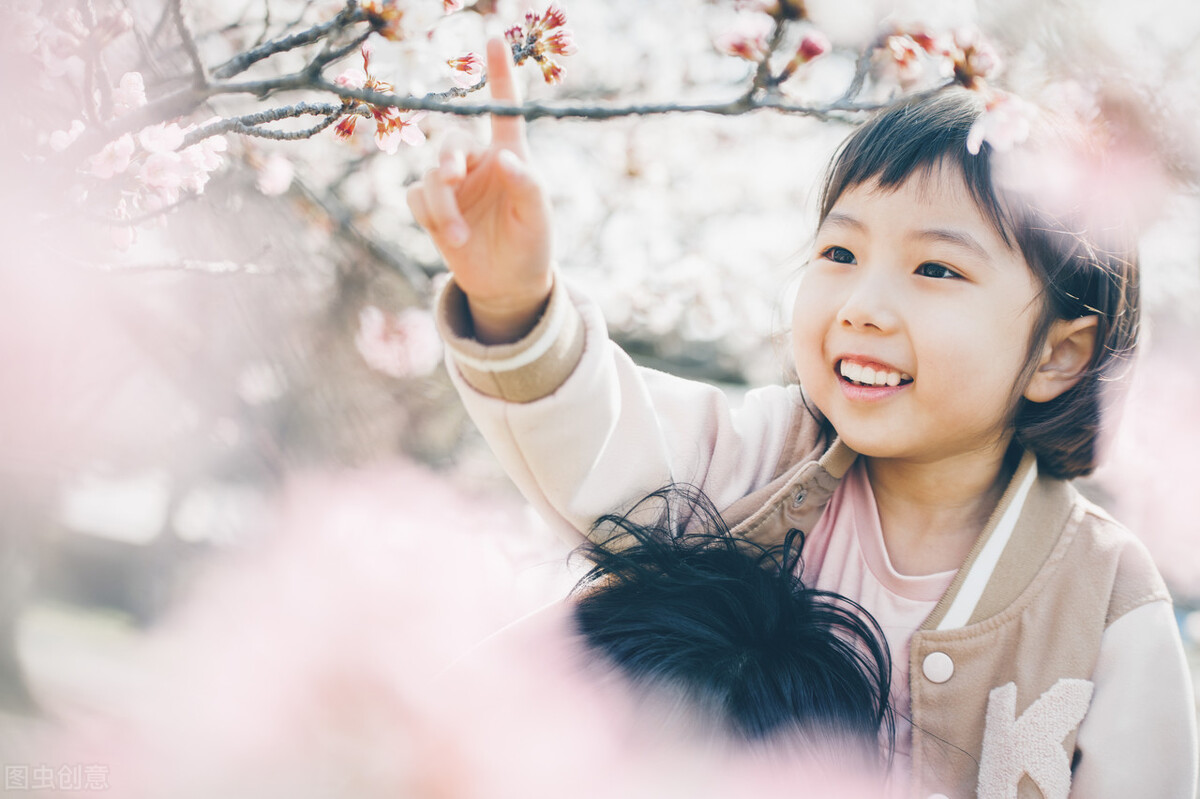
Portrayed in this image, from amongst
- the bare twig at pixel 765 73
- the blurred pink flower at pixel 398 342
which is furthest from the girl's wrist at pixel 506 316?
the blurred pink flower at pixel 398 342

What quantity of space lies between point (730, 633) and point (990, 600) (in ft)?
1.57

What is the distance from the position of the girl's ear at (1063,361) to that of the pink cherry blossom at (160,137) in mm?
1328

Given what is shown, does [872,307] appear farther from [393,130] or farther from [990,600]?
[393,130]

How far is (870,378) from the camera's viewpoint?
1.12 m

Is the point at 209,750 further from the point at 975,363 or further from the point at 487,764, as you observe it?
the point at 975,363

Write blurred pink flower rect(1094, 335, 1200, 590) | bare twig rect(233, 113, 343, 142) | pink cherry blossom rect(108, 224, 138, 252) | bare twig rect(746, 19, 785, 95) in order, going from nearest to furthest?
bare twig rect(746, 19, 785, 95) < bare twig rect(233, 113, 343, 142) < pink cherry blossom rect(108, 224, 138, 252) < blurred pink flower rect(1094, 335, 1200, 590)

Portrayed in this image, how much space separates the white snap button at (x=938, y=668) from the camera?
3.80ft

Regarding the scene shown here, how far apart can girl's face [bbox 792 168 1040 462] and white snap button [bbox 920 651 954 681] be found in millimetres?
311

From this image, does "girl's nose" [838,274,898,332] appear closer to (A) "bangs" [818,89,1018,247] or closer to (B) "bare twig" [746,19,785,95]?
(A) "bangs" [818,89,1018,247]

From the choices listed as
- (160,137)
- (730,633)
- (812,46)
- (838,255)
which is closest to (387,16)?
(160,137)

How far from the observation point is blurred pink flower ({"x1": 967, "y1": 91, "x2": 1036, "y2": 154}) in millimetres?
992

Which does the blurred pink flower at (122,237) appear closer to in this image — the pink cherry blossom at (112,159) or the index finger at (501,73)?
the pink cherry blossom at (112,159)

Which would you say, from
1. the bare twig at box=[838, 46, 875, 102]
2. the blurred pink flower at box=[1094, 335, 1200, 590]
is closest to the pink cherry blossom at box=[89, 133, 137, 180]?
the bare twig at box=[838, 46, 875, 102]

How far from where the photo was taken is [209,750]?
6.28 feet
